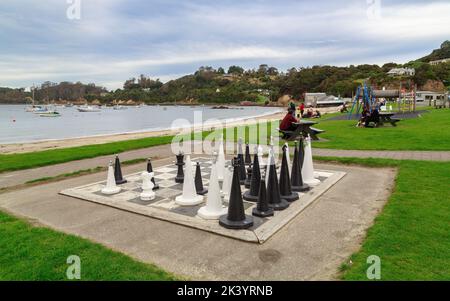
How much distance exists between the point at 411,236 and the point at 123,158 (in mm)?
9835

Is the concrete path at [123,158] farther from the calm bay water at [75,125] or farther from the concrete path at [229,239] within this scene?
the calm bay water at [75,125]

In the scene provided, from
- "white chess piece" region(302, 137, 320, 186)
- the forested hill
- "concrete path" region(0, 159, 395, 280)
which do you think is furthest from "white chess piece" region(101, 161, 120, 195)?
the forested hill

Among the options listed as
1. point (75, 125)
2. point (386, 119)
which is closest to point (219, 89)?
point (75, 125)

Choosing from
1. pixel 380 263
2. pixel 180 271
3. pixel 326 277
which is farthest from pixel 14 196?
pixel 380 263

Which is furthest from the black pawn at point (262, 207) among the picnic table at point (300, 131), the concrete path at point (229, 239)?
the picnic table at point (300, 131)

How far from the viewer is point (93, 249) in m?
4.09

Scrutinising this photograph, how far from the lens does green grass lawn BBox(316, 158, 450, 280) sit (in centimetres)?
335

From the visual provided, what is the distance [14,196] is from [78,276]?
4881 millimetres

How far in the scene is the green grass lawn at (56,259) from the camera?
3.45 metres

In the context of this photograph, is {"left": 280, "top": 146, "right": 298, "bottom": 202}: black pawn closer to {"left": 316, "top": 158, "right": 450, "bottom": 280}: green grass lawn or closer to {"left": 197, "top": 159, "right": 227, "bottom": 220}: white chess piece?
{"left": 197, "top": 159, "right": 227, "bottom": 220}: white chess piece

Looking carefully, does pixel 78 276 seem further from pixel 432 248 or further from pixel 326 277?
pixel 432 248

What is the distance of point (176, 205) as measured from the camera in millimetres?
5887

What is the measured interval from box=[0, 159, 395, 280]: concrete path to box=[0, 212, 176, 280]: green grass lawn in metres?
0.23

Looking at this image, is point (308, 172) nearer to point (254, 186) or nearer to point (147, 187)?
point (254, 186)
